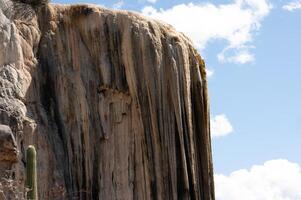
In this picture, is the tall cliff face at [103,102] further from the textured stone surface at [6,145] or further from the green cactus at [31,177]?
the textured stone surface at [6,145]

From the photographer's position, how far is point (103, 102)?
2530 cm

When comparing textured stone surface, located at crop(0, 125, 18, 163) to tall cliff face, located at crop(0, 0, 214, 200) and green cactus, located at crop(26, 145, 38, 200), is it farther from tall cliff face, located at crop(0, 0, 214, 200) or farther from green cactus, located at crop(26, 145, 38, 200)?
tall cliff face, located at crop(0, 0, 214, 200)

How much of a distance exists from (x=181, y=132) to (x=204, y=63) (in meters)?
4.16

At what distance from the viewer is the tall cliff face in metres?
23.9

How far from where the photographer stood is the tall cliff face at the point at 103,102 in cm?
2388

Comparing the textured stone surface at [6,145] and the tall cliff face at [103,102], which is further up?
the tall cliff face at [103,102]

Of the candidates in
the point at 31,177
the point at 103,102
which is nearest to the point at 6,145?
the point at 31,177

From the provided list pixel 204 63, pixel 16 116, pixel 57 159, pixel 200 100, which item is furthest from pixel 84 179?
pixel 204 63

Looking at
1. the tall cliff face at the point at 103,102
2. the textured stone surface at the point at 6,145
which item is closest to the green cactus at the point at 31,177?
the textured stone surface at the point at 6,145

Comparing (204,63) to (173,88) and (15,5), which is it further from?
(15,5)

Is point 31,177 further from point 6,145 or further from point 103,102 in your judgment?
point 103,102

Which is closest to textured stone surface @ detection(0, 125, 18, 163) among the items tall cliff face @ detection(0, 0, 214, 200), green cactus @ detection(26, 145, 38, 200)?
green cactus @ detection(26, 145, 38, 200)

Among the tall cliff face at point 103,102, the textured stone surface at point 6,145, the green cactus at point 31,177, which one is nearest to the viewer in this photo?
the textured stone surface at point 6,145

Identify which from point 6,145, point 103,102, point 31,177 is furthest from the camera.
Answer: point 103,102
